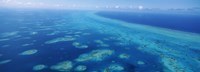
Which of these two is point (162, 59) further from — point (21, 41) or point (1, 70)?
point (21, 41)

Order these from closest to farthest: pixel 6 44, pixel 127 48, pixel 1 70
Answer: pixel 1 70, pixel 6 44, pixel 127 48

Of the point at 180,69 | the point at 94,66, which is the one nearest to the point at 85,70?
the point at 94,66

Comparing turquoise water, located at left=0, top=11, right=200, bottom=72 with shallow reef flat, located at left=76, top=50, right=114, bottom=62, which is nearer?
turquoise water, located at left=0, top=11, right=200, bottom=72

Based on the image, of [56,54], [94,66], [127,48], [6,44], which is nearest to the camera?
[94,66]

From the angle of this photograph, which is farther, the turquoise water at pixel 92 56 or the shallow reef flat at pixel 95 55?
the shallow reef flat at pixel 95 55

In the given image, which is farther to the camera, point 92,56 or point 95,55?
point 95,55

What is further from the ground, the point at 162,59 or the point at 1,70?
the point at 1,70

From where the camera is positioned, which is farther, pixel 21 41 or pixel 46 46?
pixel 21 41

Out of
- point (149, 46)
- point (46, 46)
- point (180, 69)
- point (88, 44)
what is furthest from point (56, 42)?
point (180, 69)

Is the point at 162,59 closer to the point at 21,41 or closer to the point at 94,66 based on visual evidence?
the point at 94,66
